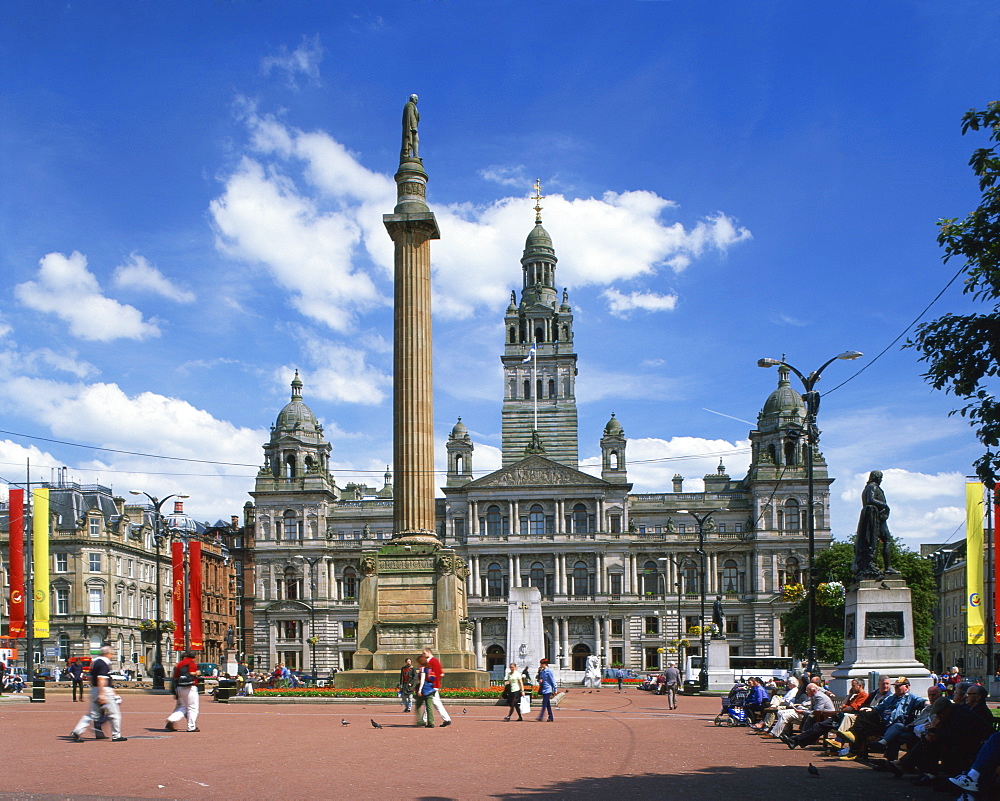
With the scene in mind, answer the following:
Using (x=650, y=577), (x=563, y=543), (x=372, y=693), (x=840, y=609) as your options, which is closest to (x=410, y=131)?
(x=372, y=693)

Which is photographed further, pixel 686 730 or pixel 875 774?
pixel 686 730

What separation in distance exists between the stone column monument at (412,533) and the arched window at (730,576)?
7002cm

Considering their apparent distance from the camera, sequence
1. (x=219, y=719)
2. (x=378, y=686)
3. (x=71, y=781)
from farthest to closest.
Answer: (x=378, y=686) < (x=219, y=719) < (x=71, y=781)

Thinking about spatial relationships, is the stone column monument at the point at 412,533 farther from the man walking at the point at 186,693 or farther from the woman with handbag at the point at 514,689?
the man walking at the point at 186,693

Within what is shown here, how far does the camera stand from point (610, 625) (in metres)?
102

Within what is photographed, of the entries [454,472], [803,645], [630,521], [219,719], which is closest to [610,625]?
[630,521]

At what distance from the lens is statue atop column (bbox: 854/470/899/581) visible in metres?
24.4

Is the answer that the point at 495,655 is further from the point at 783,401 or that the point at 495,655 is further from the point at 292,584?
the point at 783,401

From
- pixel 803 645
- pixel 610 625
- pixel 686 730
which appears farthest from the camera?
pixel 610 625

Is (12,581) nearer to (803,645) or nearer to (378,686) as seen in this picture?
(378,686)

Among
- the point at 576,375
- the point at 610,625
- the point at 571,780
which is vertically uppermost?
the point at 576,375

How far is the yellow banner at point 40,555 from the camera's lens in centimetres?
4688

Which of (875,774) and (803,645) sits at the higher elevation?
(875,774)

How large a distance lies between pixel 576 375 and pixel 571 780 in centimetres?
9995
